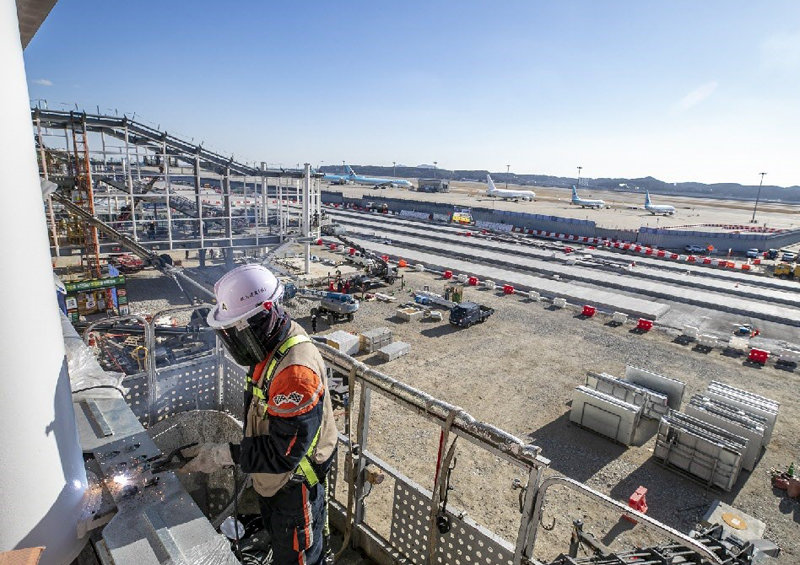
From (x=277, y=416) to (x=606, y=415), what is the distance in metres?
14.2

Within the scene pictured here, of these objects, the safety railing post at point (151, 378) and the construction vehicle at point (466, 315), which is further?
the construction vehicle at point (466, 315)

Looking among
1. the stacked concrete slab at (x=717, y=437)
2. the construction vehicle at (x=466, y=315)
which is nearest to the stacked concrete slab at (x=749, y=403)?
the stacked concrete slab at (x=717, y=437)

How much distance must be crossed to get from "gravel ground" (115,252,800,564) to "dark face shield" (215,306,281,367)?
4115 mm

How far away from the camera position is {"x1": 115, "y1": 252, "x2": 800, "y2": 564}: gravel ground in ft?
37.6

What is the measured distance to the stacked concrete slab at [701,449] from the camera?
12680 millimetres

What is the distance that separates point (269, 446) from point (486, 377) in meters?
16.1

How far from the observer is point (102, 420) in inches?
167

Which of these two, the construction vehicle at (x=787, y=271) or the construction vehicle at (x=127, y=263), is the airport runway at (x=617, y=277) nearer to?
the construction vehicle at (x=787, y=271)

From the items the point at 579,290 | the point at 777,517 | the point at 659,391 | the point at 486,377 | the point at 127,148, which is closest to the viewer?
the point at 777,517

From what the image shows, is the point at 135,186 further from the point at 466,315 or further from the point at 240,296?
the point at 240,296

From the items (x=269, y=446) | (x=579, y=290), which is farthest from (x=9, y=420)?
(x=579, y=290)

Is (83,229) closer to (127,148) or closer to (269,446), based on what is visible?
(127,148)

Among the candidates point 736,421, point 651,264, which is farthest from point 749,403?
point 651,264

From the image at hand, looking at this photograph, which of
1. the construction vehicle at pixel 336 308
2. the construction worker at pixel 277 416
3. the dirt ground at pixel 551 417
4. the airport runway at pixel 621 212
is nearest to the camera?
the construction worker at pixel 277 416
